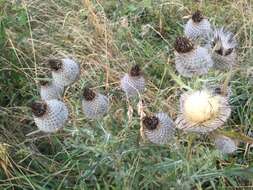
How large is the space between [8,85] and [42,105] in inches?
45.8

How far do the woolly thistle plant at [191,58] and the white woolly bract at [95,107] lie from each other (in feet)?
1.17

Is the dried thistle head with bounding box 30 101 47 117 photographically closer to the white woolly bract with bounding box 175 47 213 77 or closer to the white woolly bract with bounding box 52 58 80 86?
the white woolly bract with bounding box 52 58 80 86

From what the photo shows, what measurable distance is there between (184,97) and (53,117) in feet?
1.84

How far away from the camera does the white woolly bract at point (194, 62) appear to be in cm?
203

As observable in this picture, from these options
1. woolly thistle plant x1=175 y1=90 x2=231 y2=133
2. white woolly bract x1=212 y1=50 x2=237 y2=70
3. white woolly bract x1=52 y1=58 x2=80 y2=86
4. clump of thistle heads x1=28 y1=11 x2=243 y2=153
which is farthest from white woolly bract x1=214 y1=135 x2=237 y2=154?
white woolly bract x1=52 y1=58 x2=80 y2=86

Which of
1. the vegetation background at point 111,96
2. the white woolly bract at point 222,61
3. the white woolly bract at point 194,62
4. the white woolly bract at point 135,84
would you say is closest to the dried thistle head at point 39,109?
the vegetation background at point 111,96

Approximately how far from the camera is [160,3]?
13.2 feet

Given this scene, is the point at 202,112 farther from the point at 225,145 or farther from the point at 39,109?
the point at 39,109

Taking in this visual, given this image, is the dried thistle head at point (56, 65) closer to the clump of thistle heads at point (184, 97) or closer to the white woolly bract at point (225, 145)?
the clump of thistle heads at point (184, 97)

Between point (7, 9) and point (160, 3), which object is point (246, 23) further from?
point (7, 9)

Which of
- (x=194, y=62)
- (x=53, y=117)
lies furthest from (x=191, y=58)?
(x=53, y=117)

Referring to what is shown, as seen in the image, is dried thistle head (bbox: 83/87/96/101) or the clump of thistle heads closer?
the clump of thistle heads

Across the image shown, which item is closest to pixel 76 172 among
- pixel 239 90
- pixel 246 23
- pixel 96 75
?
pixel 96 75

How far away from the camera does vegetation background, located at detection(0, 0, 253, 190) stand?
2.17 m
